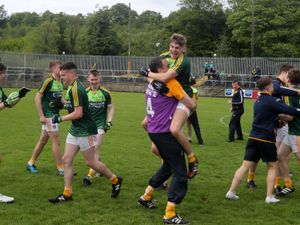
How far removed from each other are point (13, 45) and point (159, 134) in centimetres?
9120

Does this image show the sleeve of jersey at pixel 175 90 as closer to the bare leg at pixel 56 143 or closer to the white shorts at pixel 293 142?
the white shorts at pixel 293 142

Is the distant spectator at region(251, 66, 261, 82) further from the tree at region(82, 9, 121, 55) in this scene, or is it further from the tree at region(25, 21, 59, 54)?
the tree at region(25, 21, 59, 54)

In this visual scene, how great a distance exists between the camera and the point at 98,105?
8.33 metres

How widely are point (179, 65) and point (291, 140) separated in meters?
2.76

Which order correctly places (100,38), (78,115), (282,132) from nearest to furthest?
(78,115) < (282,132) < (100,38)

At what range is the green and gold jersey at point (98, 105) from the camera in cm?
830

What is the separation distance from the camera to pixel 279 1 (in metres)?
65.8

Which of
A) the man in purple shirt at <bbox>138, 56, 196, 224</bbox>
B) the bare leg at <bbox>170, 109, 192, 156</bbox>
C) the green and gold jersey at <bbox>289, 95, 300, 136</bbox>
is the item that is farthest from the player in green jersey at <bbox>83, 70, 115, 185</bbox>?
the green and gold jersey at <bbox>289, 95, 300, 136</bbox>

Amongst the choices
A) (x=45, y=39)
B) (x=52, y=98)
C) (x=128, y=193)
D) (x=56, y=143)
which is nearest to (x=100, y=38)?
(x=45, y=39)

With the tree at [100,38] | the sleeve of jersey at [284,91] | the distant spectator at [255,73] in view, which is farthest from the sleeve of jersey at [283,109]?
the tree at [100,38]

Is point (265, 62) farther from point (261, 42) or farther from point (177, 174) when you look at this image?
point (177, 174)

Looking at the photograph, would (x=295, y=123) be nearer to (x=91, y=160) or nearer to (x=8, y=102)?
(x=91, y=160)

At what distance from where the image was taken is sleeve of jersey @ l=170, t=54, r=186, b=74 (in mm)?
5832

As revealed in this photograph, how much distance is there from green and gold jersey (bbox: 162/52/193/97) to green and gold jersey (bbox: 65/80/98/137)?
4.71 feet
